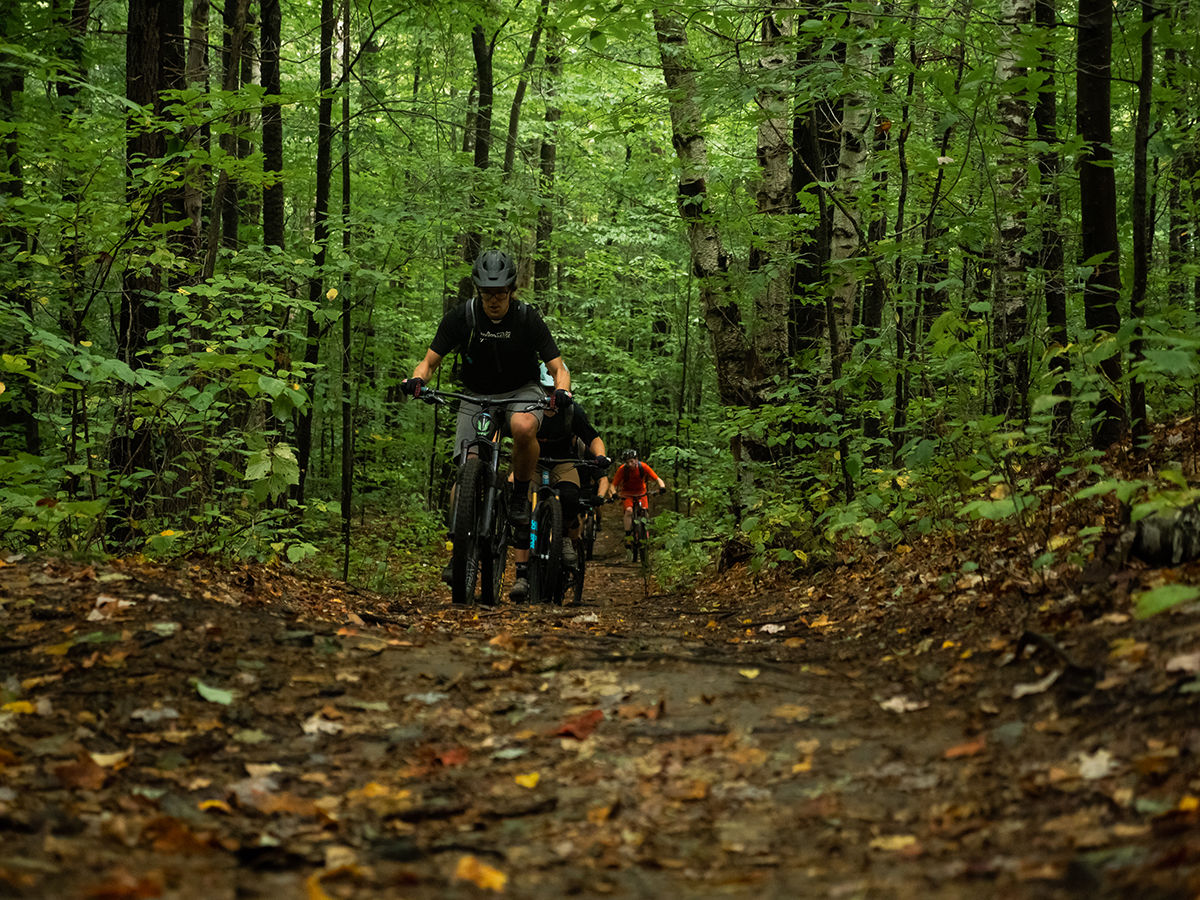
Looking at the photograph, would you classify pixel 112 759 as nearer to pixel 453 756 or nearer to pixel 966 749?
pixel 453 756

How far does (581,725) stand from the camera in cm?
359

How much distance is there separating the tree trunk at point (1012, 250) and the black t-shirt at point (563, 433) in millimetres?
3627

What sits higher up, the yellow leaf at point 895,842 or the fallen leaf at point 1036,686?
the fallen leaf at point 1036,686

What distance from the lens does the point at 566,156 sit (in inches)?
1110

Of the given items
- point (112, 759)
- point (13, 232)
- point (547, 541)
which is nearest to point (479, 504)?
point (547, 541)

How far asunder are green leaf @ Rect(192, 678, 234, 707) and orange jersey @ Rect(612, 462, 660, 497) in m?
12.7

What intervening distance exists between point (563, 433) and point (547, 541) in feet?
3.97

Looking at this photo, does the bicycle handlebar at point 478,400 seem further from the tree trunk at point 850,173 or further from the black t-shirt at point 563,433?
the tree trunk at point 850,173

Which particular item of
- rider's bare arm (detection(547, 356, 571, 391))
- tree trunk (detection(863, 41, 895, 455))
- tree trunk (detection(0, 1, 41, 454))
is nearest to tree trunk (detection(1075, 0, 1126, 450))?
tree trunk (detection(863, 41, 895, 455))

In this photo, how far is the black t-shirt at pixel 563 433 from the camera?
8.85 m

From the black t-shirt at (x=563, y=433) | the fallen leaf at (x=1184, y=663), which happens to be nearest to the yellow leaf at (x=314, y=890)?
the fallen leaf at (x=1184, y=663)

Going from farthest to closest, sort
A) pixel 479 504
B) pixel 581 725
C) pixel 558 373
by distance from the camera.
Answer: pixel 558 373 → pixel 479 504 → pixel 581 725

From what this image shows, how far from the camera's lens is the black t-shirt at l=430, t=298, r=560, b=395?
705 cm

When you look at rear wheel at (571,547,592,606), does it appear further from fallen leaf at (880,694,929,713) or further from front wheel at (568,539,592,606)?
fallen leaf at (880,694,929,713)
